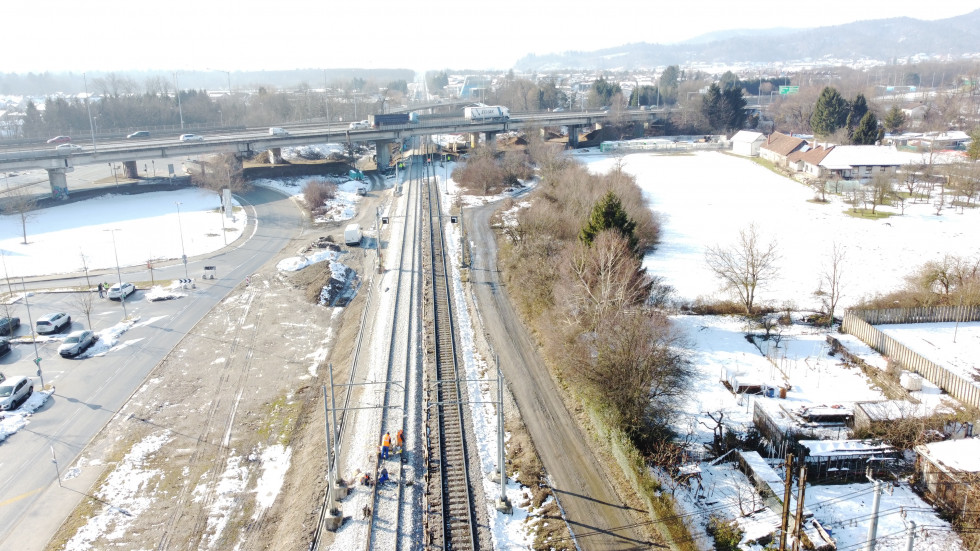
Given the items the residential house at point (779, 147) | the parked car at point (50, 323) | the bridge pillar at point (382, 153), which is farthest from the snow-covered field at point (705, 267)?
the bridge pillar at point (382, 153)

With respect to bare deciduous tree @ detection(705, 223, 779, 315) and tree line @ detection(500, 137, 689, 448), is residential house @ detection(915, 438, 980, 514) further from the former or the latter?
bare deciduous tree @ detection(705, 223, 779, 315)

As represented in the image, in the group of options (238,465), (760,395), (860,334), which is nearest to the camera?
(238,465)

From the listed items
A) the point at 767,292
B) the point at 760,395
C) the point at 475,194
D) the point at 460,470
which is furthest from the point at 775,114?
the point at 460,470

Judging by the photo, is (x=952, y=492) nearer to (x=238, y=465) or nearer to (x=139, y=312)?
(x=238, y=465)

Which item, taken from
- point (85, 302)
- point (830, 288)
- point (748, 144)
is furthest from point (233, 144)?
point (748, 144)

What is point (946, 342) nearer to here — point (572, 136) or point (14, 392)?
point (14, 392)

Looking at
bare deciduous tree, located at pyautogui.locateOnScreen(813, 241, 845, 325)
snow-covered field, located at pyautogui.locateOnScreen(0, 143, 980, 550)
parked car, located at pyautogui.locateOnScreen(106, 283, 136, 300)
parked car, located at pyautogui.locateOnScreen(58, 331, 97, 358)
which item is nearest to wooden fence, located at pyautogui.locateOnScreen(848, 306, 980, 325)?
snow-covered field, located at pyautogui.locateOnScreen(0, 143, 980, 550)

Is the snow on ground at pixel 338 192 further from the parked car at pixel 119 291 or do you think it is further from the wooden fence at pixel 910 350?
the wooden fence at pixel 910 350
